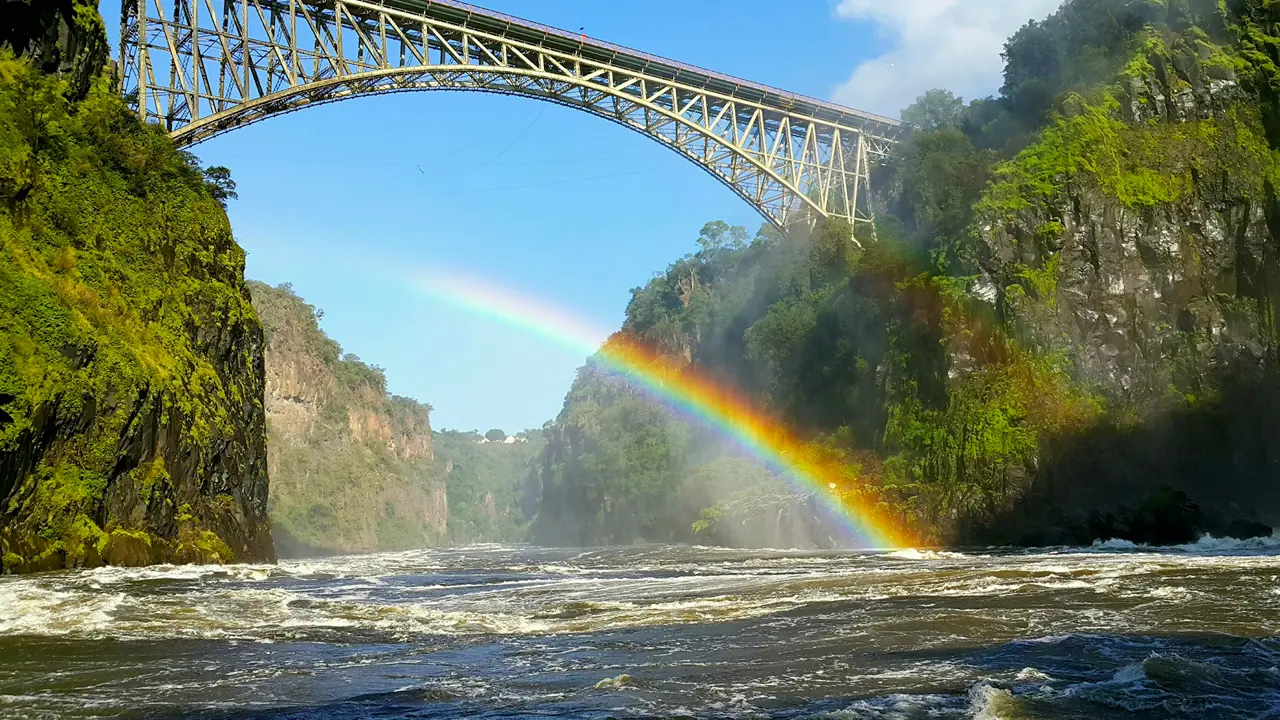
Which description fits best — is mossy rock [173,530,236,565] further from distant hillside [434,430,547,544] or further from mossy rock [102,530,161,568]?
distant hillside [434,430,547,544]

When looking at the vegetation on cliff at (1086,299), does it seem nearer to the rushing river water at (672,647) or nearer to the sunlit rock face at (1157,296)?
the sunlit rock face at (1157,296)

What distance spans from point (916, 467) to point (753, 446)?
20019 millimetres

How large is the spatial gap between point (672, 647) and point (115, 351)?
18381 millimetres

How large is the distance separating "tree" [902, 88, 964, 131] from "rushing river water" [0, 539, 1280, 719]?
45114 millimetres

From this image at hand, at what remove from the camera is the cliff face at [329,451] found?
8956 centimetres

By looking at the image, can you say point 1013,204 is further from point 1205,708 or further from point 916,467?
point 1205,708

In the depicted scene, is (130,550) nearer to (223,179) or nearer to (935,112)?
(223,179)

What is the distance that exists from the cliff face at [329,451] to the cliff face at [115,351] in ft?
157

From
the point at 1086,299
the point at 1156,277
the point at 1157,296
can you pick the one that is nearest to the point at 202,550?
the point at 1086,299

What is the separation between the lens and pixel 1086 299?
41.9 metres

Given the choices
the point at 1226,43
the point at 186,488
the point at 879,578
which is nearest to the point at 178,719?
the point at 879,578

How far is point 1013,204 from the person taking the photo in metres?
43.5

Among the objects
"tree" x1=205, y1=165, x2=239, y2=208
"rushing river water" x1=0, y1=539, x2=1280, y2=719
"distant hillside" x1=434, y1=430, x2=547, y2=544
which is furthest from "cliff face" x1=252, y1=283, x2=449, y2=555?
"rushing river water" x1=0, y1=539, x2=1280, y2=719

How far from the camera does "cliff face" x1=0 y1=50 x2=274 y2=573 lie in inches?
890
